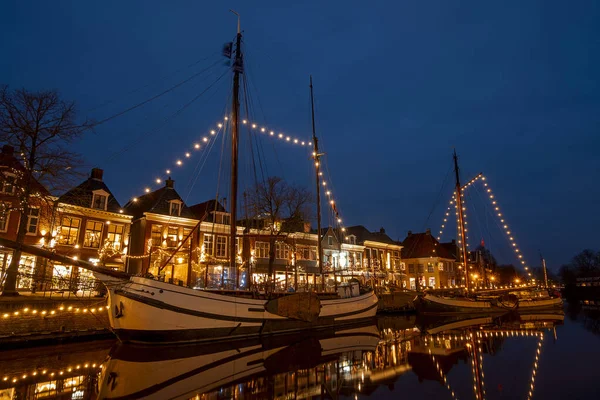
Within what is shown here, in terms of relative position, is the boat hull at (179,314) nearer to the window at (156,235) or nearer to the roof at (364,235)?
the window at (156,235)

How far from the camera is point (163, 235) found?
105 ft

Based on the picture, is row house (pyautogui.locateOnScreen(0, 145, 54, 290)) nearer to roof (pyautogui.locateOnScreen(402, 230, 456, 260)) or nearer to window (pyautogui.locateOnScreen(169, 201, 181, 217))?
window (pyautogui.locateOnScreen(169, 201, 181, 217))

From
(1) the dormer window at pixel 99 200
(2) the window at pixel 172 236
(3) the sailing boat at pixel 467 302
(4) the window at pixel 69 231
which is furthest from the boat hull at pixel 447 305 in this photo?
(4) the window at pixel 69 231

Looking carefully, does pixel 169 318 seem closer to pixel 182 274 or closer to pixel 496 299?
pixel 182 274

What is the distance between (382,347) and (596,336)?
1207 centimetres

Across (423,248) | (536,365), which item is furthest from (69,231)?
(423,248)

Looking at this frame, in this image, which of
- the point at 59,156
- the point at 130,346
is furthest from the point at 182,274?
the point at 130,346

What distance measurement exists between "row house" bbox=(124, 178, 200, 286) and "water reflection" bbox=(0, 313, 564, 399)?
52.3 ft

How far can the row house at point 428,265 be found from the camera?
5828 centimetres

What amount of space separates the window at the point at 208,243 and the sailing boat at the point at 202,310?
16447mm

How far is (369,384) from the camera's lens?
9148mm

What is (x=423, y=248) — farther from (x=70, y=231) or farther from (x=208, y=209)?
(x=70, y=231)

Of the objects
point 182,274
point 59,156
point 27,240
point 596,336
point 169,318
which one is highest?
point 59,156

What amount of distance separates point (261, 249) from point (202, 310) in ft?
77.6
